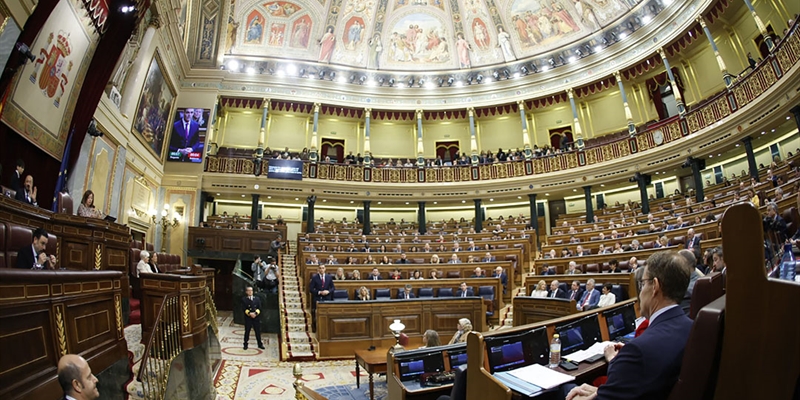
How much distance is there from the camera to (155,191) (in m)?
13.8

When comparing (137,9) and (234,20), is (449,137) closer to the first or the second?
(234,20)

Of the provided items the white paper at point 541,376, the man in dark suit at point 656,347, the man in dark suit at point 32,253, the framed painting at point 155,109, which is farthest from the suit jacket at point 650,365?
the framed painting at point 155,109

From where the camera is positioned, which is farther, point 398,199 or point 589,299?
point 398,199

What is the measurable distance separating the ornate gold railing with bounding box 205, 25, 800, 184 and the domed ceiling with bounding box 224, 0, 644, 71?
5570 mm

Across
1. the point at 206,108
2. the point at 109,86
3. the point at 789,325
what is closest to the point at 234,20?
the point at 206,108

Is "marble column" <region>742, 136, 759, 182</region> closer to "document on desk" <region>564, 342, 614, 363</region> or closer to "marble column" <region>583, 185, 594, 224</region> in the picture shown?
"marble column" <region>583, 185, 594, 224</region>

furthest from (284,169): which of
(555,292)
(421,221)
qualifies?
(555,292)

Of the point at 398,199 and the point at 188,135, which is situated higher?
the point at 188,135

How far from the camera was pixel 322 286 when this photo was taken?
8.77m

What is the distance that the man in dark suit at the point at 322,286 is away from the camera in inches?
336

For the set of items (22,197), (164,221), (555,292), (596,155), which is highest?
(596,155)

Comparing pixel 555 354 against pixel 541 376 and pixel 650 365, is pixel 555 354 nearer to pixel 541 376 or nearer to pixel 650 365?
pixel 541 376

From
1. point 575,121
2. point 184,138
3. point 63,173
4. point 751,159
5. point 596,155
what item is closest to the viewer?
point 63,173

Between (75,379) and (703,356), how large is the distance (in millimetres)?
2891
